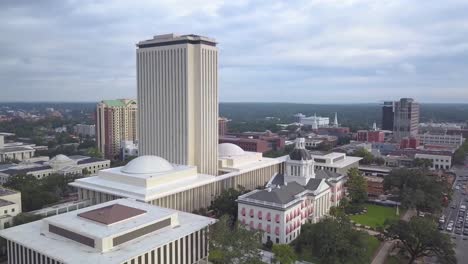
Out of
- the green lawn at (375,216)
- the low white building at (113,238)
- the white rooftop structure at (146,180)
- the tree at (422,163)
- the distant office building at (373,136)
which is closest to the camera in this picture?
the low white building at (113,238)

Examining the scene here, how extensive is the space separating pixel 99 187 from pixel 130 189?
7148 mm

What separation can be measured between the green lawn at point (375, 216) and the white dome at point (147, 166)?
37.2 metres

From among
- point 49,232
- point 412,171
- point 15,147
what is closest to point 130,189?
point 49,232

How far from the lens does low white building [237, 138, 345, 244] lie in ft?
189

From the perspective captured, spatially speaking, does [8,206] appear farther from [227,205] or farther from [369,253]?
[369,253]

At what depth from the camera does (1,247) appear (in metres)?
53.0

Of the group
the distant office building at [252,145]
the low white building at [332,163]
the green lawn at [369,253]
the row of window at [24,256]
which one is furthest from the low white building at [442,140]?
the row of window at [24,256]

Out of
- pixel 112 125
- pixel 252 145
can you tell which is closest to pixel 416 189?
pixel 252 145

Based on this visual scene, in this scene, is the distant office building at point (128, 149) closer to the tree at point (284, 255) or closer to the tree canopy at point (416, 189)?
the tree canopy at point (416, 189)

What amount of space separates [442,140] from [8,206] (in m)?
166

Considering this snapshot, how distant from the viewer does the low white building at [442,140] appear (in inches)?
6309

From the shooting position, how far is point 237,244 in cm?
4259

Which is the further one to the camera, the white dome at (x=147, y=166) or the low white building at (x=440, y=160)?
the low white building at (x=440, y=160)

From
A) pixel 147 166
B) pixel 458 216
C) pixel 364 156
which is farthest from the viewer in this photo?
pixel 364 156
